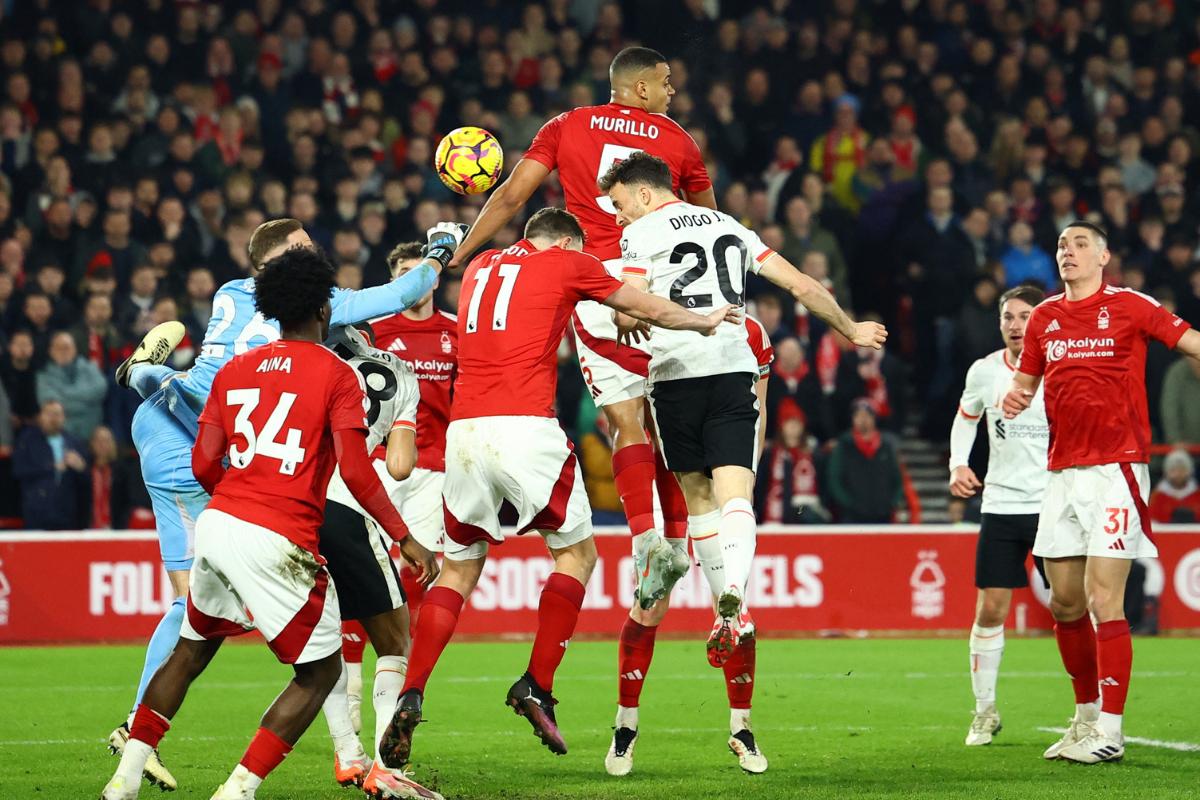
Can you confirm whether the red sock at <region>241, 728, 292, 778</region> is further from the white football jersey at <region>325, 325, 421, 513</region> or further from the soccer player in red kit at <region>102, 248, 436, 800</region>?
the white football jersey at <region>325, 325, 421, 513</region>

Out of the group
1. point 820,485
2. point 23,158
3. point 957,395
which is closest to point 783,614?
point 820,485

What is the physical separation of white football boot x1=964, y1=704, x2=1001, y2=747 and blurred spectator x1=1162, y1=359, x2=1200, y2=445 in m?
8.44

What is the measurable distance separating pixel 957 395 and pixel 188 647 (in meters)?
12.4

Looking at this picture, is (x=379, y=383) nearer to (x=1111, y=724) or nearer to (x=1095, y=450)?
(x=1095, y=450)

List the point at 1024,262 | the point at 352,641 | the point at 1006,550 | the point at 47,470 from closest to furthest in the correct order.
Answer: the point at 352,641, the point at 1006,550, the point at 47,470, the point at 1024,262

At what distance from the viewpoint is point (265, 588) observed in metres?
6.69

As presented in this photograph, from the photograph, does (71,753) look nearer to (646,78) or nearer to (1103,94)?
(646,78)

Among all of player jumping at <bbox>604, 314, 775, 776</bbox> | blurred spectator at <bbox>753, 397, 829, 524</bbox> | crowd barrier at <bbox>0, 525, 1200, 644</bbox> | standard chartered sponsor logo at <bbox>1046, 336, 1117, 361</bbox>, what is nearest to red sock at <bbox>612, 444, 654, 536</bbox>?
player jumping at <bbox>604, 314, 775, 776</bbox>

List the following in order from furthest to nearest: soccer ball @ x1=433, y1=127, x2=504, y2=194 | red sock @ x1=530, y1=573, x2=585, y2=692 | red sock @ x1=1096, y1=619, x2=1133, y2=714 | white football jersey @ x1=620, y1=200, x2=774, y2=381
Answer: soccer ball @ x1=433, y1=127, x2=504, y2=194 < red sock @ x1=1096, y1=619, x2=1133, y2=714 < white football jersey @ x1=620, y1=200, x2=774, y2=381 < red sock @ x1=530, y1=573, x2=585, y2=692

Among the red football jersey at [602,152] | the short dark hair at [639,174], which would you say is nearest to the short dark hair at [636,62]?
the red football jersey at [602,152]

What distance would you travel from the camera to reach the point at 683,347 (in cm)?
849

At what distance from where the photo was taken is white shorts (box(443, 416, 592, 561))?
7.72 meters

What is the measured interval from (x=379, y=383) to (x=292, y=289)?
1.37 meters

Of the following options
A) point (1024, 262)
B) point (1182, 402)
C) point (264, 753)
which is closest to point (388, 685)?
point (264, 753)
